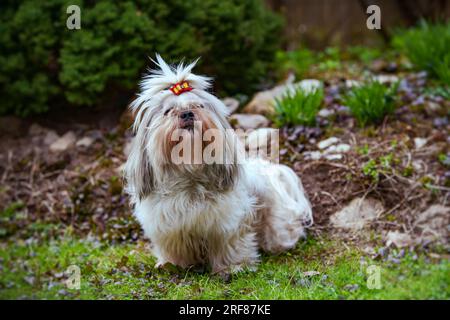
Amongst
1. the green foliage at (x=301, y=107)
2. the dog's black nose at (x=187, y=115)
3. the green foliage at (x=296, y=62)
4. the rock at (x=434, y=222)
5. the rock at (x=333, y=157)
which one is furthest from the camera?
the green foliage at (x=296, y=62)

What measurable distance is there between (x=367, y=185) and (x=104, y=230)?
2472mm

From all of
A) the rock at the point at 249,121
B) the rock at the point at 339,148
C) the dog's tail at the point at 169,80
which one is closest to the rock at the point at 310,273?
the dog's tail at the point at 169,80

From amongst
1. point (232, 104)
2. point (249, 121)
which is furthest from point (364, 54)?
point (249, 121)

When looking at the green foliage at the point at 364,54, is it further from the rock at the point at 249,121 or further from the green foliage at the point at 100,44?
the rock at the point at 249,121

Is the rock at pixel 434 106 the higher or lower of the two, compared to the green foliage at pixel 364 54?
lower

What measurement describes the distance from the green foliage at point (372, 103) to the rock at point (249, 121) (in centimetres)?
89

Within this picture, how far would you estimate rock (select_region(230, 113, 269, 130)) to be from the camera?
6.31 meters

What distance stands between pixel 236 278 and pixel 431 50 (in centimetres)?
396

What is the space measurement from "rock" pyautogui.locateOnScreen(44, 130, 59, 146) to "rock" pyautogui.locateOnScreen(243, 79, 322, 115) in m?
2.13

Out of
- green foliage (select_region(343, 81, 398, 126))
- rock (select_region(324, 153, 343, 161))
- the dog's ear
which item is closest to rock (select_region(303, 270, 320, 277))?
the dog's ear

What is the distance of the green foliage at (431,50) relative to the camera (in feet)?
21.5

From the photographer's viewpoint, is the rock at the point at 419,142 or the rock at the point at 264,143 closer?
the rock at the point at 419,142

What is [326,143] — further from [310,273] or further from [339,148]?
[310,273]

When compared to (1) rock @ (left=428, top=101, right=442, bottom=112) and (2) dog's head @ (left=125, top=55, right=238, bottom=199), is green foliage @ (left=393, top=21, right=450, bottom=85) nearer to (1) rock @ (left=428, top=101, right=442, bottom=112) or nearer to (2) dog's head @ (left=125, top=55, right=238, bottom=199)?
(1) rock @ (left=428, top=101, right=442, bottom=112)
